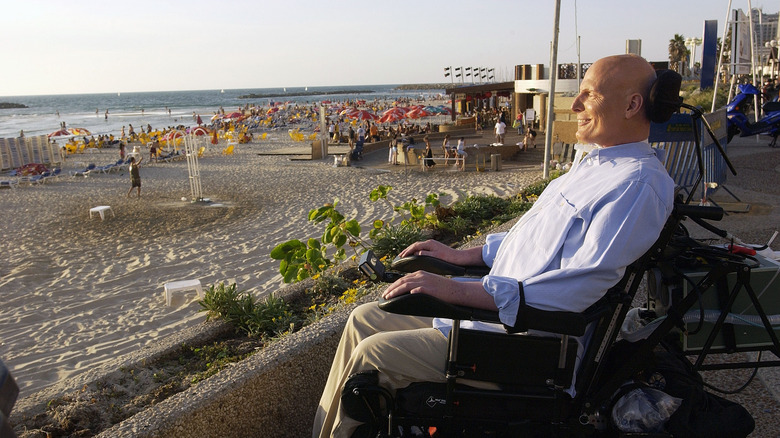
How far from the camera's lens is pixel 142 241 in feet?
38.6

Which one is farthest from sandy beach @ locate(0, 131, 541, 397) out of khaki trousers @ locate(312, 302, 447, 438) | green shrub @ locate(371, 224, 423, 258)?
khaki trousers @ locate(312, 302, 447, 438)

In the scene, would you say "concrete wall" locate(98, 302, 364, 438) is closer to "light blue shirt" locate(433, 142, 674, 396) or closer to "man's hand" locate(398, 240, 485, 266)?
"man's hand" locate(398, 240, 485, 266)

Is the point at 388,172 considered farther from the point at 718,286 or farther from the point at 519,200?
the point at 718,286

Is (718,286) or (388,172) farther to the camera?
(388,172)

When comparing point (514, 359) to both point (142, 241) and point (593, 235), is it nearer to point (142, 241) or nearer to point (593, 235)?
point (593, 235)

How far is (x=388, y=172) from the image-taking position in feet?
66.7

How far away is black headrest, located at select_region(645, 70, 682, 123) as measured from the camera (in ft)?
6.09

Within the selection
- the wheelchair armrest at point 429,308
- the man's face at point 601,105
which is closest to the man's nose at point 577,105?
the man's face at point 601,105

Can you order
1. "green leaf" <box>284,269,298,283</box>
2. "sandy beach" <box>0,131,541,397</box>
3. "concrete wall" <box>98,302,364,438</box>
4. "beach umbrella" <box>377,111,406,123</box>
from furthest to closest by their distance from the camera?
1. "beach umbrella" <box>377,111,406,123</box>
2. "sandy beach" <box>0,131,541,397</box>
3. "green leaf" <box>284,269,298,283</box>
4. "concrete wall" <box>98,302,364,438</box>

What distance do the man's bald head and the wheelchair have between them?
318mm

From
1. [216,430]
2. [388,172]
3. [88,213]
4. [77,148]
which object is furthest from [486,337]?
[77,148]

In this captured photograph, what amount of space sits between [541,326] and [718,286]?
0.81 meters

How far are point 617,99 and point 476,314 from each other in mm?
915

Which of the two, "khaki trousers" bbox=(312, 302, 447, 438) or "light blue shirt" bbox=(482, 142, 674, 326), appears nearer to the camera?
"light blue shirt" bbox=(482, 142, 674, 326)
